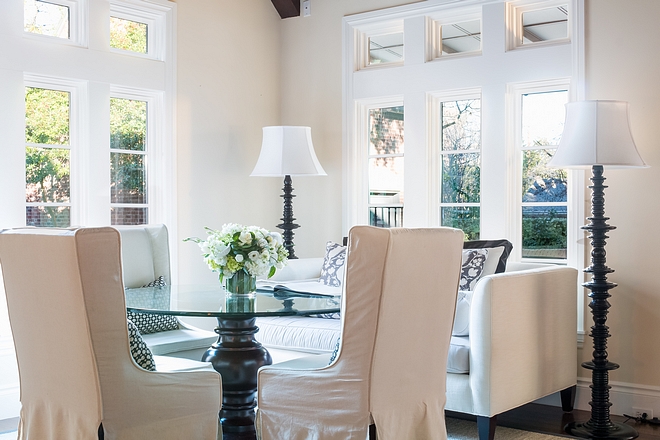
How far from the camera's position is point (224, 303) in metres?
2.93

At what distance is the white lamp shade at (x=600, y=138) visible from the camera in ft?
12.0

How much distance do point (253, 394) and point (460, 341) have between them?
1.05 m

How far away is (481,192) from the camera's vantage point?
4738 millimetres

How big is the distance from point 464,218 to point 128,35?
2.48 metres

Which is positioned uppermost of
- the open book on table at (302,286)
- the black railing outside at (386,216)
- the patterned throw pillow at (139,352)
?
the black railing outside at (386,216)

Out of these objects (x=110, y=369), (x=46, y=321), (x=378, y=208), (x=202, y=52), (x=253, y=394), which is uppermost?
(x=202, y=52)

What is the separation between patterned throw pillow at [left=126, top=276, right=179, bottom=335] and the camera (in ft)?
12.5

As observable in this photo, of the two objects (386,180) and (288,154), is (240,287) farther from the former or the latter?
(386,180)

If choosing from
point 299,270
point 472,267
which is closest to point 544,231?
point 472,267

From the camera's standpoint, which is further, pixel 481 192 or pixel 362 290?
pixel 481 192

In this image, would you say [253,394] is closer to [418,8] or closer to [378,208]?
[378,208]

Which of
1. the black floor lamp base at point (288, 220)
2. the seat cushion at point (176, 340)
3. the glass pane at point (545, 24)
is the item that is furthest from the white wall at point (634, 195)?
the seat cushion at point (176, 340)

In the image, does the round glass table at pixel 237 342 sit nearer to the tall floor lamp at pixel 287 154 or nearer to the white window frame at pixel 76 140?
the white window frame at pixel 76 140

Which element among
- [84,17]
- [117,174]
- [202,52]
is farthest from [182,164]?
[84,17]
